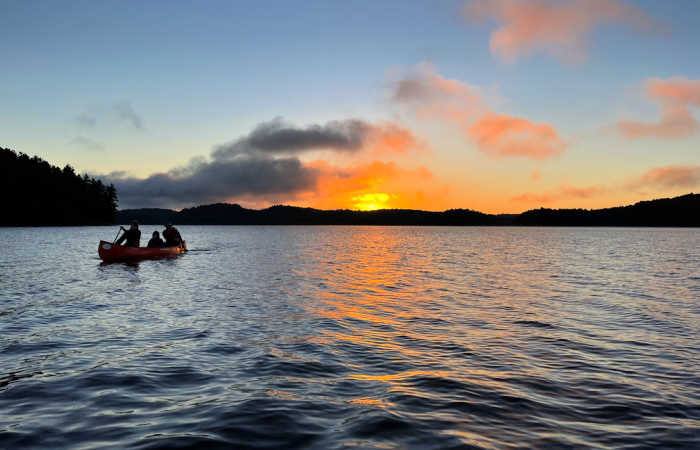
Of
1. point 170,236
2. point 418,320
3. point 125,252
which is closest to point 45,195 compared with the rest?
point 170,236

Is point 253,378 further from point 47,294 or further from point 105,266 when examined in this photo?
point 105,266

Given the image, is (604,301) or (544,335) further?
(604,301)

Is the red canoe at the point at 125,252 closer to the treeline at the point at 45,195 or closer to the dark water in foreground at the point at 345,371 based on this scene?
the dark water in foreground at the point at 345,371

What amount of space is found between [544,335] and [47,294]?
19.6 m

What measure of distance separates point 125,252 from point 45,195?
4694 inches

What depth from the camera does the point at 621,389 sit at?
7945 millimetres

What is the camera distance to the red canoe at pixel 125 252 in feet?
110

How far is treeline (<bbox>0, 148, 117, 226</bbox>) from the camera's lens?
4695 inches

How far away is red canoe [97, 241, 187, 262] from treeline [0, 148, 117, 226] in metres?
108

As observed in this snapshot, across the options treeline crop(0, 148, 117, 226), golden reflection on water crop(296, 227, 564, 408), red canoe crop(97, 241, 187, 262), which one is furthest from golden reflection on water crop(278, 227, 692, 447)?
treeline crop(0, 148, 117, 226)

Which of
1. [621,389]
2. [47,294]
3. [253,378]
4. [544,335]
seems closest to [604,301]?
[544,335]

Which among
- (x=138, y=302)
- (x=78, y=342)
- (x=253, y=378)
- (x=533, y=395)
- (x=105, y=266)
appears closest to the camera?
(x=533, y=395)

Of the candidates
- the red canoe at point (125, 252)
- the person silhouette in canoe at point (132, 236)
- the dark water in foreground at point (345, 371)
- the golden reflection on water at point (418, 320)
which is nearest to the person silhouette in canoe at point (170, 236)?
the red canoe at point (125, 252)

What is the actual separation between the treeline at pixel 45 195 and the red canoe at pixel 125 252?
107870 mm
